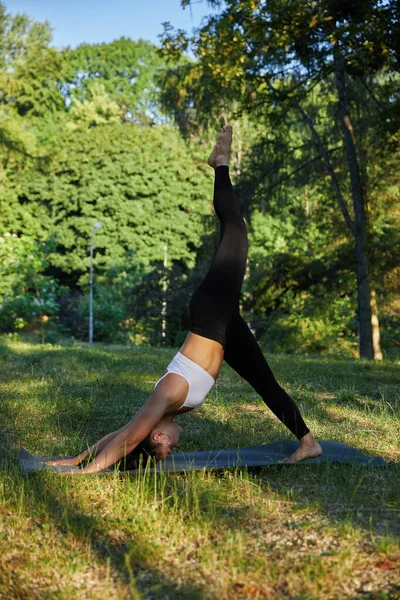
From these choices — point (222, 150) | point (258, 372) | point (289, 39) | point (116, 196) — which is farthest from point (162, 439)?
point (116, 196)

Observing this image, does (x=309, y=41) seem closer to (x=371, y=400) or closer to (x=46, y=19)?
(x=371, y=400)

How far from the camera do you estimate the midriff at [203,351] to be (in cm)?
420

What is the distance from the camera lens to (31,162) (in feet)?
75.2

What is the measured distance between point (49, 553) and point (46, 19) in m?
38.3

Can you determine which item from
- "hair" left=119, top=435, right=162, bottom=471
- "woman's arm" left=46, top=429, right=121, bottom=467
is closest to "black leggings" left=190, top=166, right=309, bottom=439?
"hair" left=119, top=435, right=162, bottom=471

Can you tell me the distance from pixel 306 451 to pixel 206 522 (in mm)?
1259

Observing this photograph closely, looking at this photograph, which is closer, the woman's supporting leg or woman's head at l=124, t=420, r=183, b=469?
woman's head at l=124, t=420, r=183, b=469

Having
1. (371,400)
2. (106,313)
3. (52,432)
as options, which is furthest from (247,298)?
(52,432)

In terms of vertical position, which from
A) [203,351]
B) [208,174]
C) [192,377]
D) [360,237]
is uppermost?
[208,174]

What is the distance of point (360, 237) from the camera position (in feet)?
47.4

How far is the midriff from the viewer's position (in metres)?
4.20

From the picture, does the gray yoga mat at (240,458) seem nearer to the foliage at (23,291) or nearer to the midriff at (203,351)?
the midriff at (203,351)

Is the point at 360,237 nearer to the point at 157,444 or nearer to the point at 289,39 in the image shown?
the point at 289,39

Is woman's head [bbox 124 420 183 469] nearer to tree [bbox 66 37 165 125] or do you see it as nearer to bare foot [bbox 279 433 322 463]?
bare foot [bbox 279 433 322 463]
